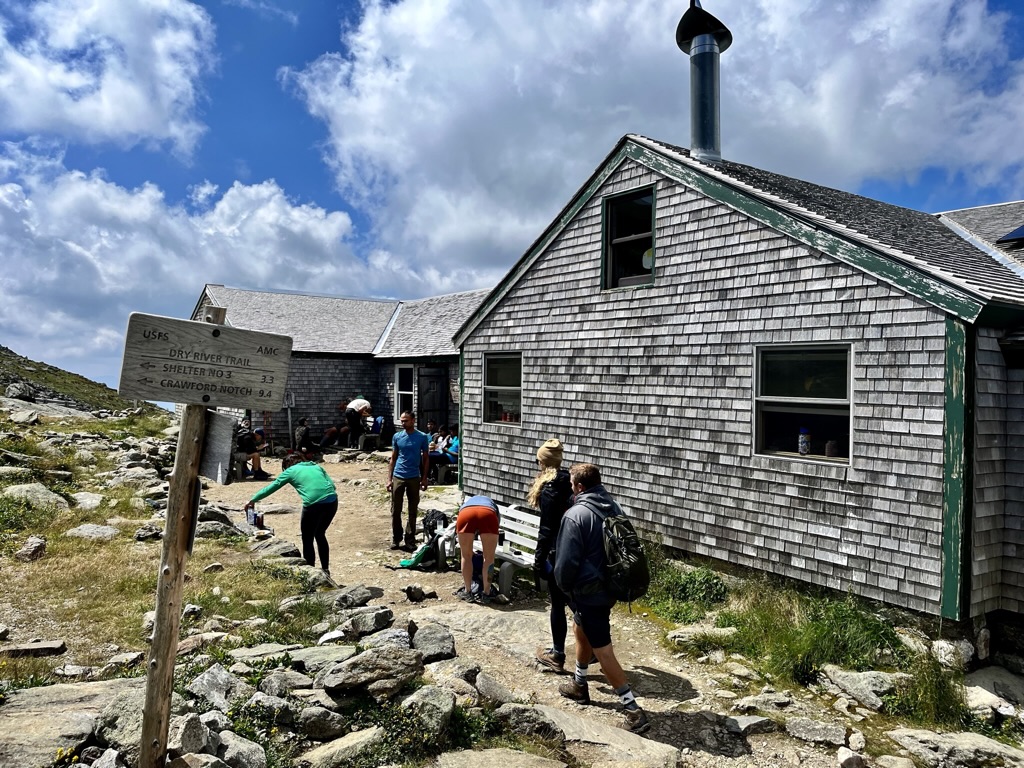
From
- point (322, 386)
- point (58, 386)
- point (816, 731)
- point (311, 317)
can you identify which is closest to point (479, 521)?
point (816, 731)

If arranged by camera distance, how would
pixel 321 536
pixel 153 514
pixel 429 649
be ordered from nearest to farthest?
pixel 429 649 → pixel 321 536 → pixel 153 514

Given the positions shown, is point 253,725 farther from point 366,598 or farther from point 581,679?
point 366,598

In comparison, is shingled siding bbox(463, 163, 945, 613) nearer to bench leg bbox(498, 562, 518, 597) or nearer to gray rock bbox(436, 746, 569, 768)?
bench leg bbox(498, 562, 518, 597)

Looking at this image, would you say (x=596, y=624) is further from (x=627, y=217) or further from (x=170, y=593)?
A: (x=627, y=217)

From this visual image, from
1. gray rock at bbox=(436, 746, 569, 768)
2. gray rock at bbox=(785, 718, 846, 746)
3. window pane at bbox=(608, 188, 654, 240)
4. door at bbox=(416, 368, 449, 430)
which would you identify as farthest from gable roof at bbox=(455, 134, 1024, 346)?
door at bbox=(416, 368, 449, 430)

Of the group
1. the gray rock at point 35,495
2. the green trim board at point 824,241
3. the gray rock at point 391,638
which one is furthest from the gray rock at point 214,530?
the green trim board at point 824,241

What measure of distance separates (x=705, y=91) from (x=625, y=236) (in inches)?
131

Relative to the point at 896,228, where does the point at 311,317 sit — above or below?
above

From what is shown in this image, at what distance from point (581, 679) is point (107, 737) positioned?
134 inches

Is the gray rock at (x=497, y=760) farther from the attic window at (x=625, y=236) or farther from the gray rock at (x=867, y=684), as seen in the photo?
the attic window at (x=625, y=236)

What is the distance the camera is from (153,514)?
11.4m

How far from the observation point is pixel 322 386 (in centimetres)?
2356

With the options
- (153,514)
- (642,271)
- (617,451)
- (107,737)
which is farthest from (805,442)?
(153,514)

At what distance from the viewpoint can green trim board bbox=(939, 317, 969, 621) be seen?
613cm
